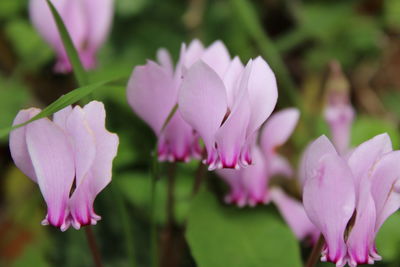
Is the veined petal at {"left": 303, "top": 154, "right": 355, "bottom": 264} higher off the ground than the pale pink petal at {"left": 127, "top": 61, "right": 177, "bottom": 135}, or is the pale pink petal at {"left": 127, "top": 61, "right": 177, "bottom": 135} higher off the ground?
the pale pink petal at {"left": 127, "top": 61, "right": 177, "bottom": 135}

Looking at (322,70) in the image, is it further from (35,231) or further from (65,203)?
(65,203)

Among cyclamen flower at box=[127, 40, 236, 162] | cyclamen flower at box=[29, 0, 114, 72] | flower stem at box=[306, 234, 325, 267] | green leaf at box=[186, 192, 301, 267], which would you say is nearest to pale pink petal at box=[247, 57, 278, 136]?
cyclamen flower at box=[127, 40, 236, 162]

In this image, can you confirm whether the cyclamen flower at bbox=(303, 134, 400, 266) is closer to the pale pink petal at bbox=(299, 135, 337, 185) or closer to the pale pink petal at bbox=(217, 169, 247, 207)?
the pale pink petal at bbox=(299, 135, 337, 185)

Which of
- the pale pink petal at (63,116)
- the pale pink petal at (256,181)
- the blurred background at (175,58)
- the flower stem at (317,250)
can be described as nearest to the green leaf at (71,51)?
the blurred background at (175,58)

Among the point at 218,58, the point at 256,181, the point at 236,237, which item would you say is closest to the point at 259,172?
the point at 256,181

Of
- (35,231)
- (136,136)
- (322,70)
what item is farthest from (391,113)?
(35,231)

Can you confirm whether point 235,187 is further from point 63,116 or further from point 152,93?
point 63,116
